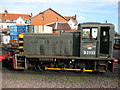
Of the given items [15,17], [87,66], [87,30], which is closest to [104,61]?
[87,66]

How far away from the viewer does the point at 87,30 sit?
680cm

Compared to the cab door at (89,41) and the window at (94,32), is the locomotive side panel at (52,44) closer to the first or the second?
the cab door at (89,41)

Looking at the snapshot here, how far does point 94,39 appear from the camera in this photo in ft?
22.4

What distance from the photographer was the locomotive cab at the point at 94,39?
6695 millimetres

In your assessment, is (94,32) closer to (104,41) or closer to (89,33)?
(89,33)

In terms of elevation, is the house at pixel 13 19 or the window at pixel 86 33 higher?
the house at pixel 13 19

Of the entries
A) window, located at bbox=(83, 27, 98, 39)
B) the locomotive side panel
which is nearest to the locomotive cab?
window, located at bbox=(83, 27, 98, 39)

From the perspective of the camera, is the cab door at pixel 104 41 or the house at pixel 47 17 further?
the house at pixel 47 17

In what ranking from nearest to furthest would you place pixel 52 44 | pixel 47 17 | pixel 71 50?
pixel 71 50 < pixel 52 44 < pixel 47 17

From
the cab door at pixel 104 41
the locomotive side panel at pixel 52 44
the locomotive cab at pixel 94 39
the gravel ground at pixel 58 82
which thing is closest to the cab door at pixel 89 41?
the locomotive cab at pixel 94 39

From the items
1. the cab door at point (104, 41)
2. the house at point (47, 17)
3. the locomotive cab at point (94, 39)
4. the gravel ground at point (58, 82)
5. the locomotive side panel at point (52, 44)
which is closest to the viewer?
the gravel ground at point (58, 82)

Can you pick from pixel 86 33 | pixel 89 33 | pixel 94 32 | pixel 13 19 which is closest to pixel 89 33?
pixel 89 33

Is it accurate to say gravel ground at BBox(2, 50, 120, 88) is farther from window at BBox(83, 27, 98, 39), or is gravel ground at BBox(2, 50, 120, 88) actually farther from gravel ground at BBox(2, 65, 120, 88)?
window at BBox(83, 27, 98, 39)

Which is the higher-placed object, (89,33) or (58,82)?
(89,33)
